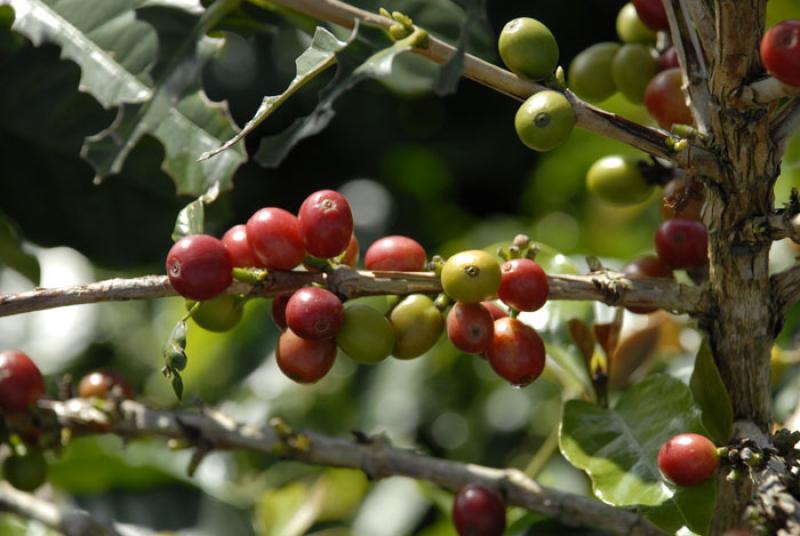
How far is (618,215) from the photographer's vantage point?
3.30m

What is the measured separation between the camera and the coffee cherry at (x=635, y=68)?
5.96 ft

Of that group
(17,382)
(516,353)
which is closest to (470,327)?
(516,353)

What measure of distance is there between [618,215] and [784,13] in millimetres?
1188

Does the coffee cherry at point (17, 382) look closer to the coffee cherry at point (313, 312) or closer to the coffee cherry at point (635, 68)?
the coffee cherry at point (313, 312)

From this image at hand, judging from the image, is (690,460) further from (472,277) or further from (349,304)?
(349,304)

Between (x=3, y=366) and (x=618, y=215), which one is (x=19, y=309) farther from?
(x=618, y=215)

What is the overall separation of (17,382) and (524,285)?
0.97m

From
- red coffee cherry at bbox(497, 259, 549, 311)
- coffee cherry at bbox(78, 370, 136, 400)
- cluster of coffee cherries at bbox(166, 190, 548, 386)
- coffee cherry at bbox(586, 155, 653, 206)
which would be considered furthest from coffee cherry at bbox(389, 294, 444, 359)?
coffee cherry at bbox(78, 370, 136, 400)

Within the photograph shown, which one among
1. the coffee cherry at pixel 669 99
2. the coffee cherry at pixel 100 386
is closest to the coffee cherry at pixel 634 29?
the coffee cherry at pixel 669 99

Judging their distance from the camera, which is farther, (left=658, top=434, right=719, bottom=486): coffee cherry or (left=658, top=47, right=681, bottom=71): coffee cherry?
(left=658, top=47, right=681, bottom=71): coffee cherry

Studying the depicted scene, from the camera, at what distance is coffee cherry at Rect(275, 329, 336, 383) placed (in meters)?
1.56

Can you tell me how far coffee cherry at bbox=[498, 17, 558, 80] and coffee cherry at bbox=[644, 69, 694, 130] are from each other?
28 cm

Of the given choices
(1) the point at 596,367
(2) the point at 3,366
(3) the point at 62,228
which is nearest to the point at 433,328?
(1) the point at 596,367

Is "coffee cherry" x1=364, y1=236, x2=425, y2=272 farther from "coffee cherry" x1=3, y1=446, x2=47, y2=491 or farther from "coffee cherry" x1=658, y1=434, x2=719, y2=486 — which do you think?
"coffee cherry" x1=3, y1=446, x2=47, y2=491
